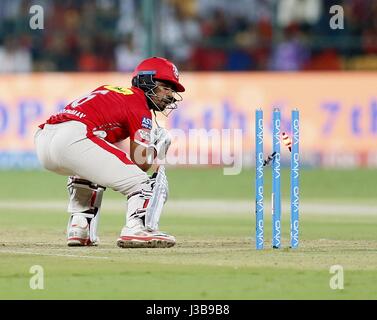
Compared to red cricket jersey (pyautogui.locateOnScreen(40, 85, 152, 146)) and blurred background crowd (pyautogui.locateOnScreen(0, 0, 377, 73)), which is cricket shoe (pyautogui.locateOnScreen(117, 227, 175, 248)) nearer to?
red cricket jersey (pyautogui.locateOnScreen(40, 85, 152, 146))

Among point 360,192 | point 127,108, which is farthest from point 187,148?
point 127,108

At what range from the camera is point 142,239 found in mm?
10438

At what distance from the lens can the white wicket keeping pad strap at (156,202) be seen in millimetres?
10383

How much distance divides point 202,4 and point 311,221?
505 inches

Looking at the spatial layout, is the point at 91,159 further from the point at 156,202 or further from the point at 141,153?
the point at 156,202

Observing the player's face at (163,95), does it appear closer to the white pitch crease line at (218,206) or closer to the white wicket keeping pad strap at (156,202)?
the white wicket keeping pad strap at (156,202)

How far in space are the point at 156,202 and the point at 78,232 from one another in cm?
91

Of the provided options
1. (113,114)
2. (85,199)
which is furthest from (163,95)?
(85,199)

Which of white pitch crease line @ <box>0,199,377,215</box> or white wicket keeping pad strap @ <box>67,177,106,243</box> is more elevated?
white pitch crease line @ <box>0,199,377,215</box>

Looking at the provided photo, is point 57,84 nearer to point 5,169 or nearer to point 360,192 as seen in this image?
point 5,169

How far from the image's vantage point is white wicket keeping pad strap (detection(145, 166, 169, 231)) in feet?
34.1

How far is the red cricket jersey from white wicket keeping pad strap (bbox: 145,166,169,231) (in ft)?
1.24

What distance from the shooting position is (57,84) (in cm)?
2320

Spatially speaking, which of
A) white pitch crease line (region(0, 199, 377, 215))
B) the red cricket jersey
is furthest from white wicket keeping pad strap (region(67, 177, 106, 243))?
white pitch crease line (region(0, 199, 377, 215))
